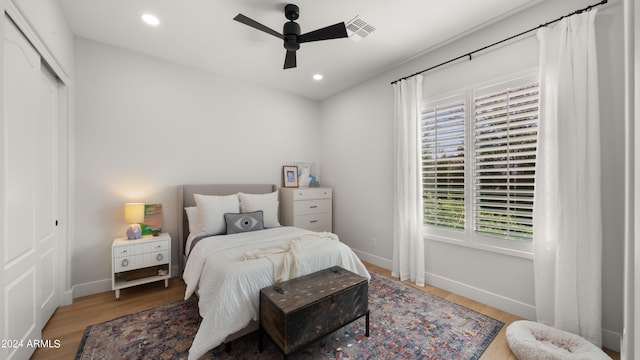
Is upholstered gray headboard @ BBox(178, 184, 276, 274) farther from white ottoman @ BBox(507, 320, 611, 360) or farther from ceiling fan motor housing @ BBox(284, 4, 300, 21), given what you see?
white ottoman @ BBox(507, 320, 611, 360)

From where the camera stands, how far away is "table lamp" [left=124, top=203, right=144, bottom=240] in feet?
9.29

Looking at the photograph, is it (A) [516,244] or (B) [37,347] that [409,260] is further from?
(B) [37,347]

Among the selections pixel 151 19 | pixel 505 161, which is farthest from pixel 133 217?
pixel 505 161

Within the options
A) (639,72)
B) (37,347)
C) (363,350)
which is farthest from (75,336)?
(639,72)

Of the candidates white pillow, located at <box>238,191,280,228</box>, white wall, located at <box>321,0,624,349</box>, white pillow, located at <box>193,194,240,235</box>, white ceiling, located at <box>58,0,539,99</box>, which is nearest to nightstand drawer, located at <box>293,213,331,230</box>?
white wall, located at <box>321,0,624,349</box>

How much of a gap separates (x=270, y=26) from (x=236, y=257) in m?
2.25

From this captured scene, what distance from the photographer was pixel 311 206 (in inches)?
161

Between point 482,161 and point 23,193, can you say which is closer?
point 23,193

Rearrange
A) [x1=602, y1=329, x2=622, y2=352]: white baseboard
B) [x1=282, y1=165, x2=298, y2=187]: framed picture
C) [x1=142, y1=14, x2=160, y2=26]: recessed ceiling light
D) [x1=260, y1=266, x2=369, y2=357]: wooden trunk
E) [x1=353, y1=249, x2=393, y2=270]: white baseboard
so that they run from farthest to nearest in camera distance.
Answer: [x1=282, y1=165, x2=298, y2=187]: framed picture
[x1=353, y1=249, x2=393, y2=270]: white baseboard
[x1=142, y1=14, x2=160, y2=26]: recessed ceiling light
[x1=602, y1=329, x2=622, y2=352]: white baseboard
[x1=260, y1=266, x2=369, y2=357]: wooden trunk

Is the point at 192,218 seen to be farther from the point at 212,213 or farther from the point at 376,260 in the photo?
the point at 376,260

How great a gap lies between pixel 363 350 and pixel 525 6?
10.4 feet

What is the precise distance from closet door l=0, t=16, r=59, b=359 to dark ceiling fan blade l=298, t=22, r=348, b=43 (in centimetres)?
192

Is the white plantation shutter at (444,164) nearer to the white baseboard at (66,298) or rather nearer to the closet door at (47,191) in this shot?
the closet door at (47,191)

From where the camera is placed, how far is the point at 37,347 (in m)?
1.88
